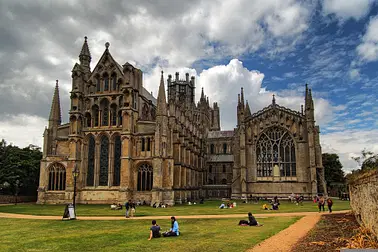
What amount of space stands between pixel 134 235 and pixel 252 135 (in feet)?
145

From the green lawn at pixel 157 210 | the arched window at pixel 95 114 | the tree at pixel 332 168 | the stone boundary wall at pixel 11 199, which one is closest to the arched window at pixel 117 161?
the arched window at pixel 95 114

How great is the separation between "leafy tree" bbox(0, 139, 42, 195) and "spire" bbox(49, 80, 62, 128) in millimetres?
7425

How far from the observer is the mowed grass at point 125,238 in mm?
14750

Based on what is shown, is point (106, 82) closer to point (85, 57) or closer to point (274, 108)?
point (85, 57)

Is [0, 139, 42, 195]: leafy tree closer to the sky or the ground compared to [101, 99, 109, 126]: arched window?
closer to the ground

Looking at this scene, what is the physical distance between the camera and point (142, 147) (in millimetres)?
50031

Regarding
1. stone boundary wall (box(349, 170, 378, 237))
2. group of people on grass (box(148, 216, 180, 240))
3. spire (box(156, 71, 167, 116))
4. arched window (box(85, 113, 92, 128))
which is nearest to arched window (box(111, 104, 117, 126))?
arched window (box(85, 113, 92, 128))

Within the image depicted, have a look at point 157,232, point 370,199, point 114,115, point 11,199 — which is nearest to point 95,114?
point 114,115

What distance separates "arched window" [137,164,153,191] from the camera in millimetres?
49156

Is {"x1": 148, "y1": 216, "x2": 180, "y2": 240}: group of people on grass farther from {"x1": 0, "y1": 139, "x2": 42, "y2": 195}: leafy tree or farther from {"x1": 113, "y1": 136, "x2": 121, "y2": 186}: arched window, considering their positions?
{"x1": 0, "y1": 139, "x2": 42, "y2": 195}: leafy tree

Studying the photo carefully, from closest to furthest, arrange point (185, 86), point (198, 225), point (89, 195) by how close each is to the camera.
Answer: point (198, 225)
point (89, 195)
point (185, 86)

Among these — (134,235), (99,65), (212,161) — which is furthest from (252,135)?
(134,235)

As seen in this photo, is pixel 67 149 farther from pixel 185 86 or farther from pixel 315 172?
pixel 185 86

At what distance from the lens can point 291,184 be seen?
2250 inches
